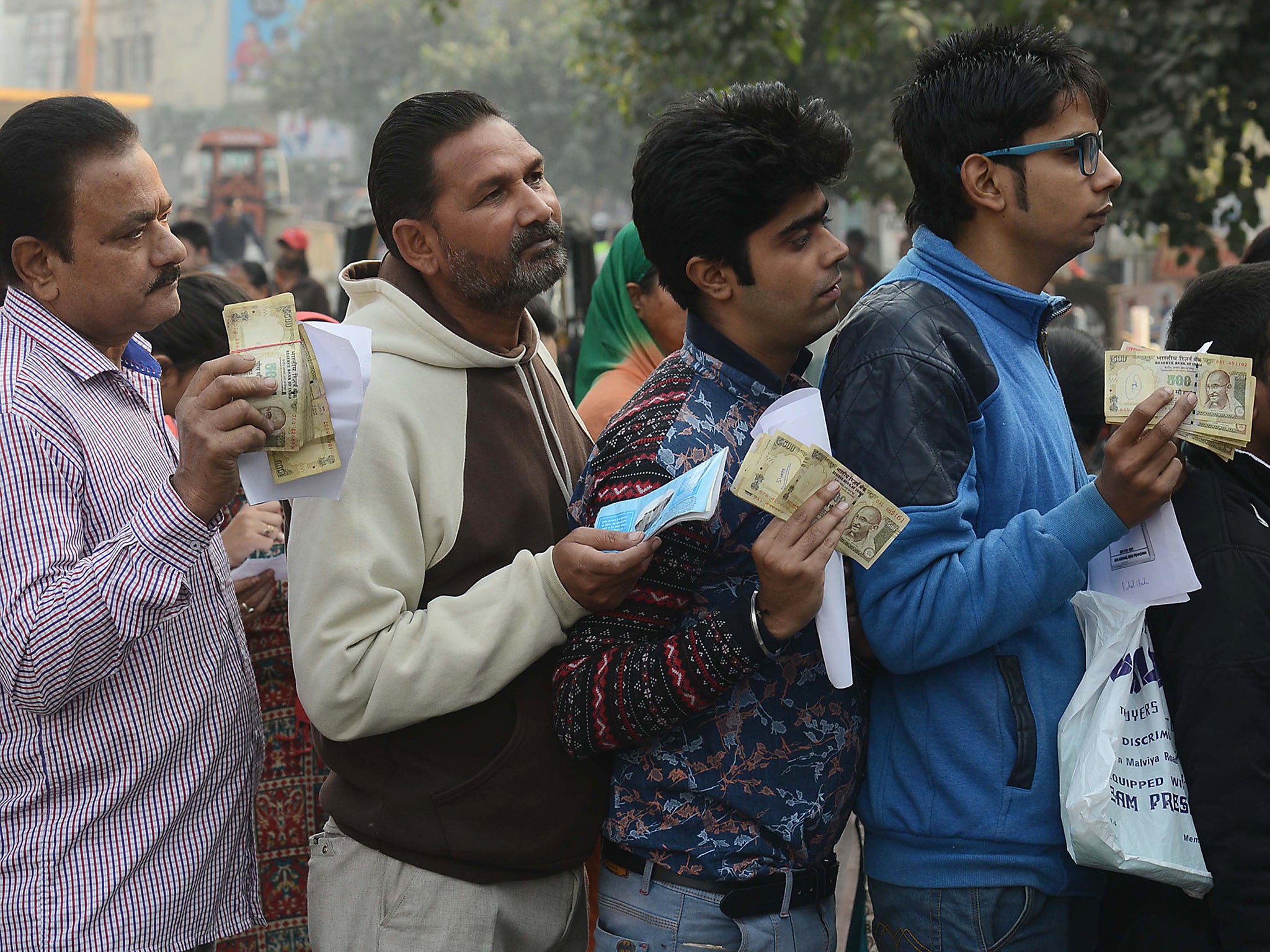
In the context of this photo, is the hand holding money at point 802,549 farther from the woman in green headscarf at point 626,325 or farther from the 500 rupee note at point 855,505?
the woman in green headscarf at point 626,325

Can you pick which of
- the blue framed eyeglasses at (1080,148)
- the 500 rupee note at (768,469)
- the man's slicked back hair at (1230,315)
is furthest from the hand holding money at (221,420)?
the man's slicked back hair at (1230,315)

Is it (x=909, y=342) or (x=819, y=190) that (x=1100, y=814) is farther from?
(x=819, y=190)

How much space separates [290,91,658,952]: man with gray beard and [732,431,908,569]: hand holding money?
21cm

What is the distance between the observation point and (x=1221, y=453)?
202cm

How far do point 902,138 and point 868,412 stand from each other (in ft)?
1.98

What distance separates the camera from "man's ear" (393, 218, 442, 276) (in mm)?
2414

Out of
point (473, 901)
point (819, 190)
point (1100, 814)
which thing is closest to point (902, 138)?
point (819, 190)

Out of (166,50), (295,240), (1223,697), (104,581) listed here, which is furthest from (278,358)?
(166,50)

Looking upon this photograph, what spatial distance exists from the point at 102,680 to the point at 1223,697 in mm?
1836

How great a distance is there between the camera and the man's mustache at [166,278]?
232 cm

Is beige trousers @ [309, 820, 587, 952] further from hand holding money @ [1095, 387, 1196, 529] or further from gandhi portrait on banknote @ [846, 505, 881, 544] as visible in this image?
hand holding money @ [1095, 387, 1196, 529]

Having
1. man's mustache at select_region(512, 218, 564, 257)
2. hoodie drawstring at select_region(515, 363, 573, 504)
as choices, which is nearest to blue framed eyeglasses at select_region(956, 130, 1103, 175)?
man's mustache at select_region(512, 218, 564, 257)

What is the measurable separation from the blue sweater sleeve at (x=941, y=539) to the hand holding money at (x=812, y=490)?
2.8 inches

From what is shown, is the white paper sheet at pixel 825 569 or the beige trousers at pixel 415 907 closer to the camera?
the white paper sheet at pixel 825 569
